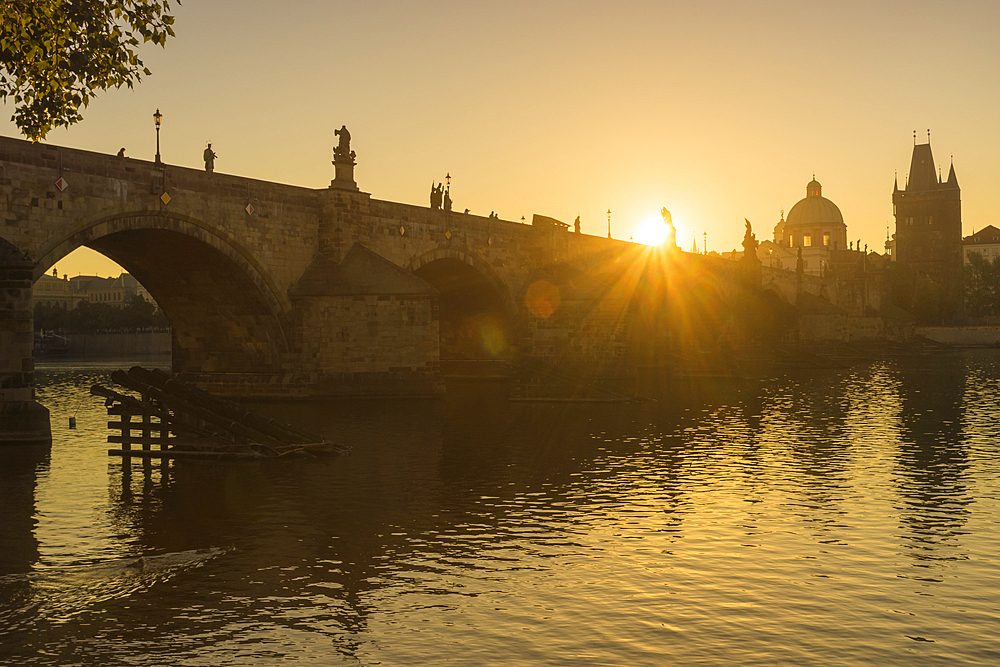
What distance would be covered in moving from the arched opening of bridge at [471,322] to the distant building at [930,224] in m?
107

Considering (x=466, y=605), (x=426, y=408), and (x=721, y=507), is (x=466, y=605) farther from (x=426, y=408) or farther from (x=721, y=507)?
(x=426, y=408)

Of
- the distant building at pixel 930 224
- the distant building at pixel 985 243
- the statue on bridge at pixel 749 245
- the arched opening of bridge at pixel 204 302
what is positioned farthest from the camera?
the distant building at pixel 985 243

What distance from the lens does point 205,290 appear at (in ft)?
119

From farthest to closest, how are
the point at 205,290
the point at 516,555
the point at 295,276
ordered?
the point at 295,276, the point at 205,290, the point at 516,555

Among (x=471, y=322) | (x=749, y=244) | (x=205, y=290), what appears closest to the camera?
(x=205, y=290)

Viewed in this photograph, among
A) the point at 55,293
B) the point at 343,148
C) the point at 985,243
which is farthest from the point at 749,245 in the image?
the point at 55,293

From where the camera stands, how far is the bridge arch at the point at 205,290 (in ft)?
107

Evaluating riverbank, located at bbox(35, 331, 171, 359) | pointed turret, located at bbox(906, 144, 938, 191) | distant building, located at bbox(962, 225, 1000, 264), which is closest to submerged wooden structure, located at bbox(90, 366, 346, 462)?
riverbank, located at bbox(35, 331, 171, 359)

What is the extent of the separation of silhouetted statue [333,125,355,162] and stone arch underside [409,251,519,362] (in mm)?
10997

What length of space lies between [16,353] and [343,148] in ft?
61.7

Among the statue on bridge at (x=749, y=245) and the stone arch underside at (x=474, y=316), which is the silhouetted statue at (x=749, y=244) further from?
the stone arch underside at (x=474, y=316)

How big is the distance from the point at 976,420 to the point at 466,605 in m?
22.9

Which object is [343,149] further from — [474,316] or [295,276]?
[474,316]

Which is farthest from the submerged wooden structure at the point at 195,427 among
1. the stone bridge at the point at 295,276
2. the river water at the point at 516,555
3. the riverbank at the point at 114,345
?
the riverbank at the point at 114,345
